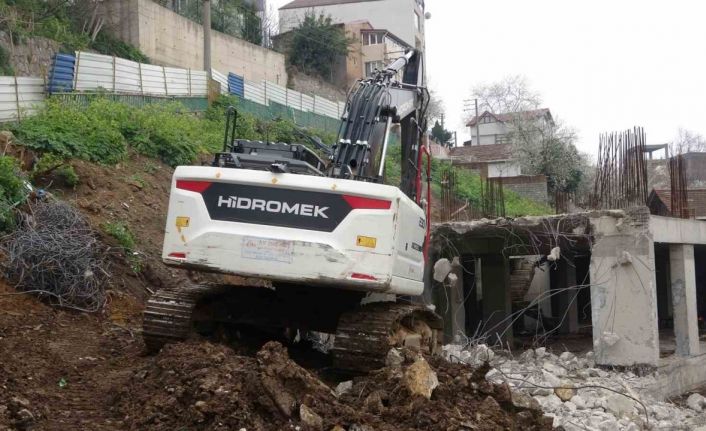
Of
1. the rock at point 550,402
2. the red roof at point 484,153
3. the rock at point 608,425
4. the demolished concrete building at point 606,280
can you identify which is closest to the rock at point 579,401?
the rock at point 550,402

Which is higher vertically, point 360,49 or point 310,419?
point 360,49

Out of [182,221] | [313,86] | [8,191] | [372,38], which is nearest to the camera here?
[182,221]

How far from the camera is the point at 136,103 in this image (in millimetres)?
20891

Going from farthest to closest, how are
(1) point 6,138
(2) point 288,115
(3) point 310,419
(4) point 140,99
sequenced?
(2) point 288,115, (4) point 140,99, (1) point 6,138, (3) point 310,419

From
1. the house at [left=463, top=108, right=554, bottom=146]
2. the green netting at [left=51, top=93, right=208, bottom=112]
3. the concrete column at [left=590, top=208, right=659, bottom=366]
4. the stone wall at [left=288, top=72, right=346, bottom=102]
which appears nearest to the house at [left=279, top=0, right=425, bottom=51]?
the stone wall at [left=288, top=72, right=346, bottom=102]

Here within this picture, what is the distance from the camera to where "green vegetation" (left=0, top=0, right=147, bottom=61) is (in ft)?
69.3

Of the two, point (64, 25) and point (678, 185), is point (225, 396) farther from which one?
point (64, 25)

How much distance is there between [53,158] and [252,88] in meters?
16.9

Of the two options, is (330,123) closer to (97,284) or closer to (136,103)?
(136,103)

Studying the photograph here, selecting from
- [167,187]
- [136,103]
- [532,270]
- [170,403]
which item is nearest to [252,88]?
[136,103]

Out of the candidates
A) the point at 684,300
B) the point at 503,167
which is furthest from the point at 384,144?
the point at 503,167

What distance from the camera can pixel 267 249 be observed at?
7.63 metres

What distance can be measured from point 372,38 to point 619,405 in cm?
4216

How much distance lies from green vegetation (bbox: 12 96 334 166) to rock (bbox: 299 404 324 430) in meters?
9.34
